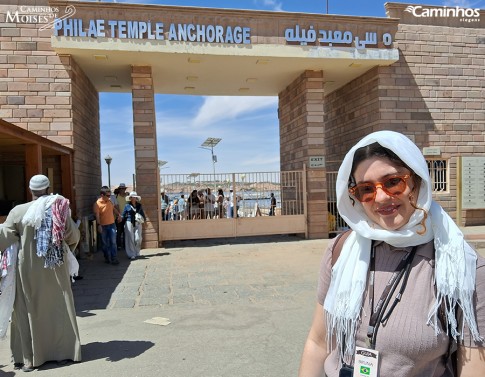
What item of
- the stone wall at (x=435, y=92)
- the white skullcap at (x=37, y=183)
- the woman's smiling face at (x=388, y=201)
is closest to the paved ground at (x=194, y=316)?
the white skullcap at (x=37, y=183)

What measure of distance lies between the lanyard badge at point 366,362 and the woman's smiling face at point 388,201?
440 mm

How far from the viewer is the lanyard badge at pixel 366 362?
131 centimetres

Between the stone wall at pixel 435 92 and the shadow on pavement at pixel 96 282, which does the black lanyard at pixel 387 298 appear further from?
the stone wall at pixel 435 92

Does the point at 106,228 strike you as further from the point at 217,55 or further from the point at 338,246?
the point at 338,246

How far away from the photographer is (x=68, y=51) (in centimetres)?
870

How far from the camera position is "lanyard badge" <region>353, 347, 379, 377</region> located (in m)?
1.31

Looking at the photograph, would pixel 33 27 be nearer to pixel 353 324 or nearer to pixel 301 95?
pixel 301 95

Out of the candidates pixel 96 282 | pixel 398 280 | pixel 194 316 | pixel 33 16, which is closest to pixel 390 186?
pixel 398 280

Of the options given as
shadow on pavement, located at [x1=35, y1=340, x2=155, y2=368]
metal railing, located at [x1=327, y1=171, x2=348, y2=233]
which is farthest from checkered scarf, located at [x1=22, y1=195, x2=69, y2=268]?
metal railing, located at [x1=327, y1=171, x2=348, y2=233]

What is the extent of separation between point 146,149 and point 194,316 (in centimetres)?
599

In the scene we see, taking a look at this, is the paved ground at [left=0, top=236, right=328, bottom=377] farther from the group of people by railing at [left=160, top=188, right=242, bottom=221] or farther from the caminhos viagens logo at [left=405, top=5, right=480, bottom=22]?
the caminhos viagens logo at [left=405, top=5, right=480, bottom=22]

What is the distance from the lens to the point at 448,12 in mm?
11039

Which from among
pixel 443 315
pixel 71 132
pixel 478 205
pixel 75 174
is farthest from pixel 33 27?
pixel 478 205

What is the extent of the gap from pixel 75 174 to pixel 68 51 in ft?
9.15
